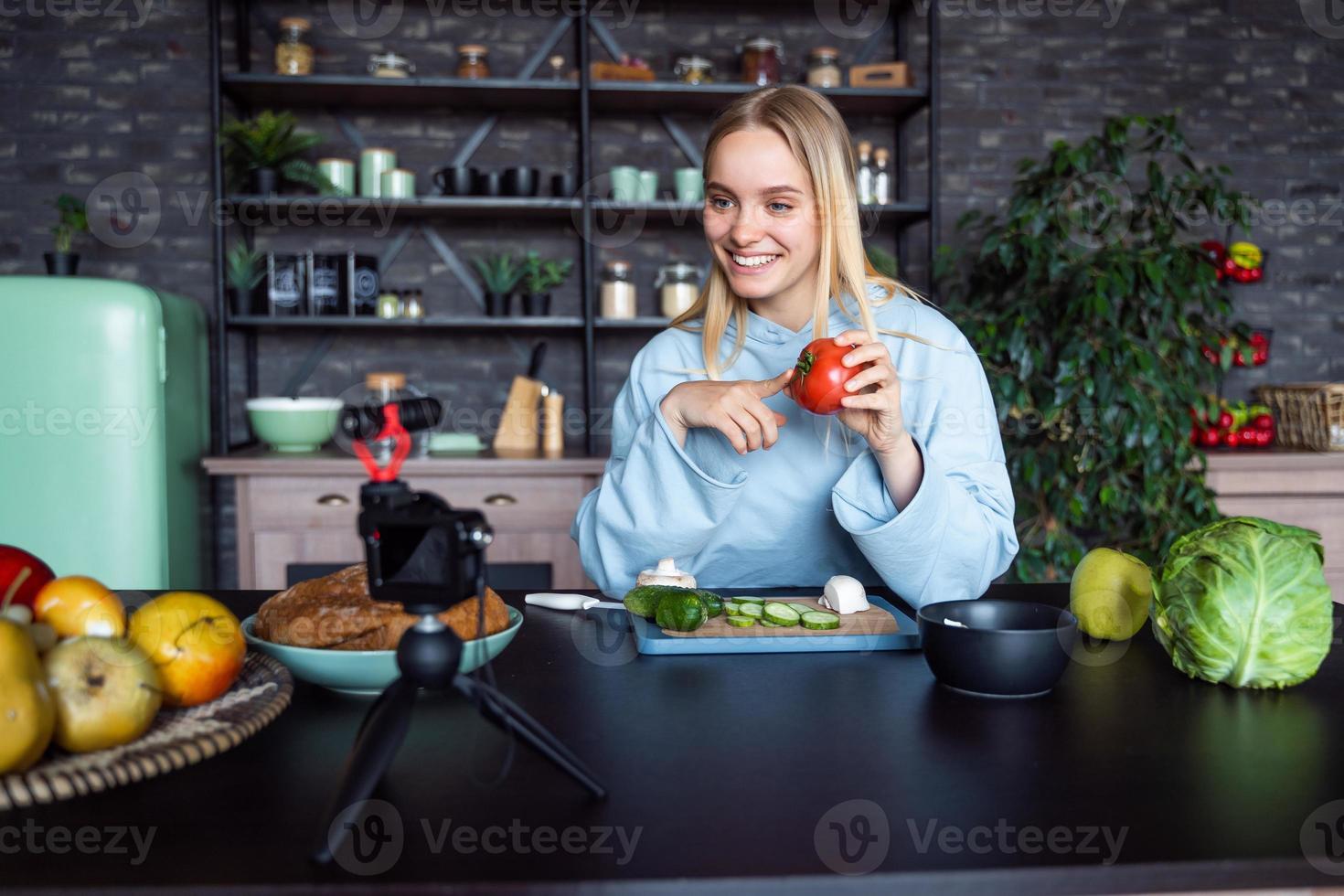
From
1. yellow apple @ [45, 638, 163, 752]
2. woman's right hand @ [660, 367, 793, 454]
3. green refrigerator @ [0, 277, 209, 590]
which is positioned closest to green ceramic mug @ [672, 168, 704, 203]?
green refrigerator @ [0, 277, 209, 590]

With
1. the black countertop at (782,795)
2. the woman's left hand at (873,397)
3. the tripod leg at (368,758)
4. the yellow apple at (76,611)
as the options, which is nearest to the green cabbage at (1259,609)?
the black countertop at (782,795)

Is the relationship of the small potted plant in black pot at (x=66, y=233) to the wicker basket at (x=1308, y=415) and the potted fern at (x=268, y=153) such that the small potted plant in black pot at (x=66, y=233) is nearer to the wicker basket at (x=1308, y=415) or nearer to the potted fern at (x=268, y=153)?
the potted fern at (x=268, y=153)

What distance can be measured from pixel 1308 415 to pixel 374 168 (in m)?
3.17

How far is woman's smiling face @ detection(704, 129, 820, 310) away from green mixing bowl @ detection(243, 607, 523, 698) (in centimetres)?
81

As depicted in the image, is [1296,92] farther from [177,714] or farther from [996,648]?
[177,714]

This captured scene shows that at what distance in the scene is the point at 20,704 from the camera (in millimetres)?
688

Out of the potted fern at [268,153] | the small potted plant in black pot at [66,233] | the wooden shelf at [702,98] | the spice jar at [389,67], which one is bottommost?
the small potted plant in black pot at [66,233]

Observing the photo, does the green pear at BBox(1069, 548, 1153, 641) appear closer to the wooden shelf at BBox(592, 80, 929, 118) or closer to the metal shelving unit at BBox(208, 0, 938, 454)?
the metal shelving unit at BBox(208, 0, 938, 454)

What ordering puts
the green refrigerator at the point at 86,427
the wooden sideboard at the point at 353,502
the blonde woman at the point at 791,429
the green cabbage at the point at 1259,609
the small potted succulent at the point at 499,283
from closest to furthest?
the green cabbage at the point at 1259,609 → the blonde woman at the point at 791,429 → the green refrigerator at the point at 86,427 → the wooden sideboard at the point at 353,502 → the small potted succulent at the point at 499,283

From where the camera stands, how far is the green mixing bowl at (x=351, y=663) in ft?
2.91

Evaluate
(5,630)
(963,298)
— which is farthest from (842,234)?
(963,298)

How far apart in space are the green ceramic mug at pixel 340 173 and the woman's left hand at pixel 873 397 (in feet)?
8.51

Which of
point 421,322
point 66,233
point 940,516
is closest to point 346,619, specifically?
point 940,516

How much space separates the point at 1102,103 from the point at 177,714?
395 cm
